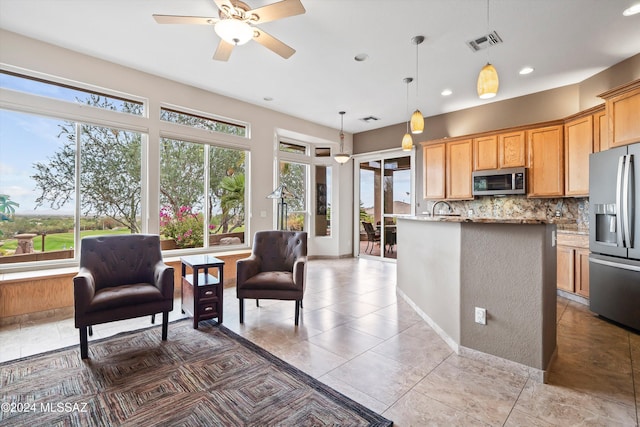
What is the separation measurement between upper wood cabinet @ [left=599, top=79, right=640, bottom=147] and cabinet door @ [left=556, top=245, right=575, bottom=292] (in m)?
1.56

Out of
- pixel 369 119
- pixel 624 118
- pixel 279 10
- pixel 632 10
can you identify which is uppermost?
pixel 369 119

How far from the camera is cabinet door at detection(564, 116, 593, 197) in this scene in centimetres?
407

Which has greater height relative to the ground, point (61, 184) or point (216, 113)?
point (216, 113)

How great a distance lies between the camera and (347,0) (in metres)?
2.79

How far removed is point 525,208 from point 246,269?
488 centimetres

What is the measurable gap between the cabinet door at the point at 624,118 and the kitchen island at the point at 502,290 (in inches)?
74.8

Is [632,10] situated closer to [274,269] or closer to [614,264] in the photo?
[614,264]

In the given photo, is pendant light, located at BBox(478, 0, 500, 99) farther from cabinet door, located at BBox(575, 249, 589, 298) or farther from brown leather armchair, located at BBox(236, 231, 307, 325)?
cabinet door, located at BBox(575, 249, 589, 298)

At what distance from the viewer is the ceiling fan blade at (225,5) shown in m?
2.30

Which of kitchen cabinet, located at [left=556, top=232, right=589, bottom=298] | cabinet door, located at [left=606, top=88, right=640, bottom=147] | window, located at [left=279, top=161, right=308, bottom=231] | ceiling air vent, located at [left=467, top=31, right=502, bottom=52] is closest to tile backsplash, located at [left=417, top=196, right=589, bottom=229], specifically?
kitchen cabinet, located at [left=556, top=232, right=589, bottom=298]

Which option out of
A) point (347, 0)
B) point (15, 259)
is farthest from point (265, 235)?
point (15, 259)

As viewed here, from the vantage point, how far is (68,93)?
3.84 meters

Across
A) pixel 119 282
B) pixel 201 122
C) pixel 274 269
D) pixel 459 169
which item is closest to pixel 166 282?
pixel 119 282

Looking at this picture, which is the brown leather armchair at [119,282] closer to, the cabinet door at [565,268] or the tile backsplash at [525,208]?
the cabinet door at [565,268]
